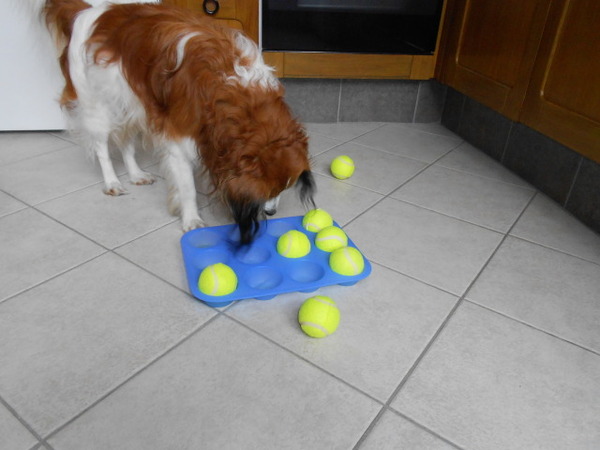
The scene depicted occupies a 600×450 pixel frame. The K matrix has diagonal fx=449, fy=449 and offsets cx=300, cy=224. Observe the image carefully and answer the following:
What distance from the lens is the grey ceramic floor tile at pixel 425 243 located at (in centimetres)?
149

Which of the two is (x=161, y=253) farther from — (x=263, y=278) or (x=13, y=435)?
(x=13, y=435)

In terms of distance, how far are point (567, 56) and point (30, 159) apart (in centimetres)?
245

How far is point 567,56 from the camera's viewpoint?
1.78m

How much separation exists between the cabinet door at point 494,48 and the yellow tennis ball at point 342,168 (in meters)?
0.81

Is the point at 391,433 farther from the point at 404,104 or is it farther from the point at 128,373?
the point at 404,104

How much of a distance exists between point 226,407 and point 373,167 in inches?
59.5

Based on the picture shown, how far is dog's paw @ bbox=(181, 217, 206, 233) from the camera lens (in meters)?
1.66

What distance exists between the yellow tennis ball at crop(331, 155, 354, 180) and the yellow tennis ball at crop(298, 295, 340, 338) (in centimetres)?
99

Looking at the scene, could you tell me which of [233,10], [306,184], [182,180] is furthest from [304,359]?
[233,10]

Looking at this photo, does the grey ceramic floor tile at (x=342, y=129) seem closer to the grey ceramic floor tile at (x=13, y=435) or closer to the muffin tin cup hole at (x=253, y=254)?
the muffin tin cup hole at (x=253, y=254)

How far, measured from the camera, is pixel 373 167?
2242 millimetres

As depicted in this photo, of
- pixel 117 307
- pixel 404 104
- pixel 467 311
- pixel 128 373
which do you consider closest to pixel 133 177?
pixel 117 307

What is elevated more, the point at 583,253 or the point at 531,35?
the point at 531,35

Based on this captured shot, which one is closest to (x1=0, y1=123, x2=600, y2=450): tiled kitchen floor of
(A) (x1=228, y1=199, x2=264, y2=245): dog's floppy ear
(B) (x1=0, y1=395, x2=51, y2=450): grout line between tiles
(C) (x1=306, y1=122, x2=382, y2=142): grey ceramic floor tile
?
→ (B) (x1=0, y1=395, x2=51, y2=450): grout line between tiles
